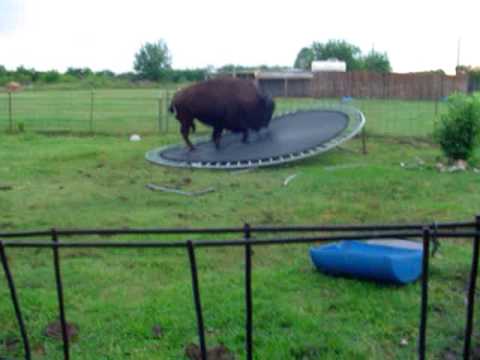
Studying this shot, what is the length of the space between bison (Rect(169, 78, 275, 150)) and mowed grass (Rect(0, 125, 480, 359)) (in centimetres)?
236

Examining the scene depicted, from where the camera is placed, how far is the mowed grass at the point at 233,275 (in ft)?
12.5

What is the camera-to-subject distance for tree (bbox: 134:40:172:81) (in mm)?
64562

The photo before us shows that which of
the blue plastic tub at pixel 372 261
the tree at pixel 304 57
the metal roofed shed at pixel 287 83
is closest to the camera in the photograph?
the blue plastic tub at pixel 372 261

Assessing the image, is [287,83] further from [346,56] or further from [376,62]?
[346,56]

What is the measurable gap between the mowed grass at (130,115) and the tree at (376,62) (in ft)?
86.7

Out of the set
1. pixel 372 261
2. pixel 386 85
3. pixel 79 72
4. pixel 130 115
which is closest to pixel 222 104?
pixel 372 261

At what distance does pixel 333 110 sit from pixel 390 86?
48.3ft

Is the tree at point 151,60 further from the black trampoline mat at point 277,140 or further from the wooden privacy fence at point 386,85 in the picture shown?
the black trampoline mat at point 277,140

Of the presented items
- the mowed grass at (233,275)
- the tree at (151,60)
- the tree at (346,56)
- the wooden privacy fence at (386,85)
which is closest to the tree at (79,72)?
the tree at (151,60)

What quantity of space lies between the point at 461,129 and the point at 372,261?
21.1 feet

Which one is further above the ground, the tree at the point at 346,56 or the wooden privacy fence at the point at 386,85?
the tree at the point at 346,56

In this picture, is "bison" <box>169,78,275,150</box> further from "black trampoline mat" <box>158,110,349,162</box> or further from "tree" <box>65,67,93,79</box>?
"tree" <box>65,67,93,79</box>

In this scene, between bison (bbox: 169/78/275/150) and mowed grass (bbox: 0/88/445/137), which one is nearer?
bison (bbox: 169/78/275/150)

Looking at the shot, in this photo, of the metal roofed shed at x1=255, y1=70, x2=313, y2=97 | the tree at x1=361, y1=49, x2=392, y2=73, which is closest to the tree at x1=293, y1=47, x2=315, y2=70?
the tree at x1=361, y1=49, x2=392, y2=73
